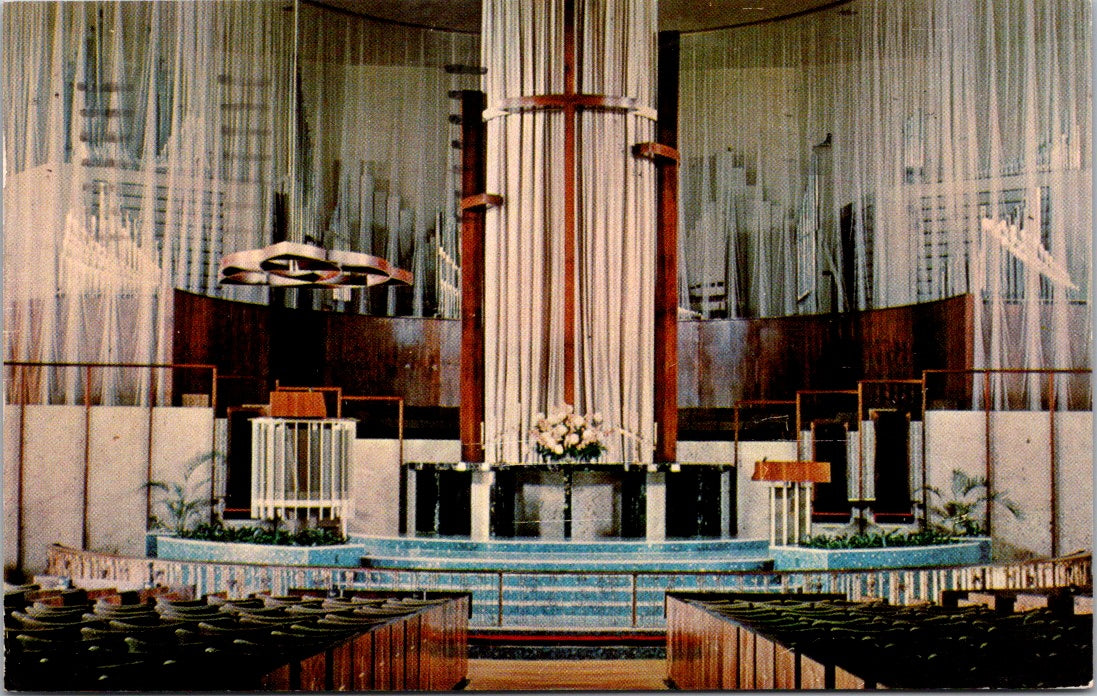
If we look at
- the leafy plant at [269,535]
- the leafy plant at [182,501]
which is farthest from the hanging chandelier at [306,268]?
the leafy plant at [269,535]

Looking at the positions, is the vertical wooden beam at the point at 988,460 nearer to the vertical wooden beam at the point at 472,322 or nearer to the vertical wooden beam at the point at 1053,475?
the vertical wooden beam at the point at 1053,475

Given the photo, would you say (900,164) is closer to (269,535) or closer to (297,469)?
(297,469)

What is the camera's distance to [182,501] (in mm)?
9555

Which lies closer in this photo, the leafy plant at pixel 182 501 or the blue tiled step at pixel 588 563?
the blue tiled step at pixel 588 563

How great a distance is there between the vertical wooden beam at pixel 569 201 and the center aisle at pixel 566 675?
3.09m

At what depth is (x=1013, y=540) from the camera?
9008 millimetres

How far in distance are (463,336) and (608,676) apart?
4.07 m

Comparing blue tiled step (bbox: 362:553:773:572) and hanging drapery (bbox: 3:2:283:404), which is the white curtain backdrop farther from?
blue tiled step (bbox: 362:553:773:572)

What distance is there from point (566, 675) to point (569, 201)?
4.35 m

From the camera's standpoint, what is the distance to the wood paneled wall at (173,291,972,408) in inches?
470

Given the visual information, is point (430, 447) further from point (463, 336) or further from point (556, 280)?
point (556, 280)

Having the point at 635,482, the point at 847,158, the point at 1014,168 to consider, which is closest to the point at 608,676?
the point at 635,482

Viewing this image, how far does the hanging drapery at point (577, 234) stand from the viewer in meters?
10.3

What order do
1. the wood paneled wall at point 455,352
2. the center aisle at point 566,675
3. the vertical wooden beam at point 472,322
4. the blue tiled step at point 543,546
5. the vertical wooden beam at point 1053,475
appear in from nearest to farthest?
the center aisle at point 566,675 → the vertical wooden beam at point 1053,475 → the blue tiled step at point 543,546 → the vertical wooden beam at point 472,322 → the wood paneled wall at point 455,352
